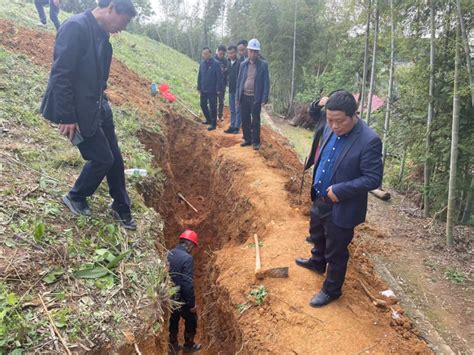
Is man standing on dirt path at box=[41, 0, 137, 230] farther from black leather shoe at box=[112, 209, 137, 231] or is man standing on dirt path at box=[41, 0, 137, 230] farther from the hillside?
the hillside

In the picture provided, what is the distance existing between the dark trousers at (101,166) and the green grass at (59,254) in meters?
0.26

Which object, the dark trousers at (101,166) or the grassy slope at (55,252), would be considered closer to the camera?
the grassy slope at (55,252)

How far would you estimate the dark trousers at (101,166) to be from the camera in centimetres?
349

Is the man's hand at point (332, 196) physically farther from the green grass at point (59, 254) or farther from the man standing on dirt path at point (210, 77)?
the man standing on dirt path at point (210, 77)

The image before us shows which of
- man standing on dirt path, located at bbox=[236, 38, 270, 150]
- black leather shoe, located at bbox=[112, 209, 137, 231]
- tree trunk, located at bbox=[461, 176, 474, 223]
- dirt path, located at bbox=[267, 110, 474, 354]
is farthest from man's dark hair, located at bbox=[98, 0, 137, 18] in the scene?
tree trunk, located at bbox=[461, 176, 474, 223]

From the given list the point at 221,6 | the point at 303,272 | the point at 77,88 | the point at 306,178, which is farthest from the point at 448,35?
the point at 221,6

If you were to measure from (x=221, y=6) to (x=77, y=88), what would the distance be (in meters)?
39.4

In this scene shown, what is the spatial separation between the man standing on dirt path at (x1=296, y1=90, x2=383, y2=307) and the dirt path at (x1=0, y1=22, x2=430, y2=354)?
349 millimetres

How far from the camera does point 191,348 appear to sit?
17.2ft

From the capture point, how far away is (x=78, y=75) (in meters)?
3.21

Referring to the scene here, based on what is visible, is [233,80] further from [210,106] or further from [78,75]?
[78,75]

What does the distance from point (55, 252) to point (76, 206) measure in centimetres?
74

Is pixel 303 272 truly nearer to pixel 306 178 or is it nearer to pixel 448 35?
pixel 306 178

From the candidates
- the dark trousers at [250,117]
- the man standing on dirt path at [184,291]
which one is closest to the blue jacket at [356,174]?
the man standing on dirt path at [184,291]
